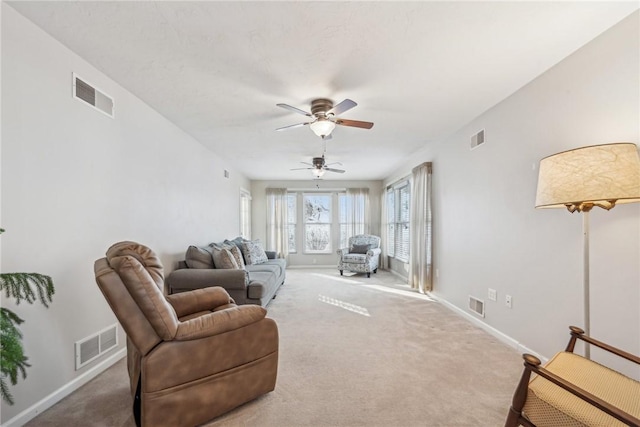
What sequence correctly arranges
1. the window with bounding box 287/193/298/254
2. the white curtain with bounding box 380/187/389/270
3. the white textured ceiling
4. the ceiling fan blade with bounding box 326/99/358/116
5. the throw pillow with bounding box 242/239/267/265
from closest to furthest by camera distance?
the white textured ceiling, the ceiling fan blade with bounding box 326/99/358/116, the throw pillow with bounding box 242/239/267/265, the white curtain with bounding box 380/187/389/270, the window with bounding box 287/193/298/254

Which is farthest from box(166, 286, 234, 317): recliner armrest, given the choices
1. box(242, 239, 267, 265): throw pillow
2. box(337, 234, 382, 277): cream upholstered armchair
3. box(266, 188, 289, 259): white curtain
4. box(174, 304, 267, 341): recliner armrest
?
box(266, 188, 289, 259): white curtain

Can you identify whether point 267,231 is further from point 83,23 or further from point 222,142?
point 83,23

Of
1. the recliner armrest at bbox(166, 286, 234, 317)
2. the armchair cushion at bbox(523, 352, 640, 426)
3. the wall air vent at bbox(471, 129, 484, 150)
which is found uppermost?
the wall air vent at bbox(471, 129, 484, 150)

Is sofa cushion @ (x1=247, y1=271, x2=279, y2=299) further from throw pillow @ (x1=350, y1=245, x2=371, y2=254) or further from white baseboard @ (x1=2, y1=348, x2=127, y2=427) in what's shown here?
throw pillow @ (x1=350, y1=245, x2=371, y2=254)

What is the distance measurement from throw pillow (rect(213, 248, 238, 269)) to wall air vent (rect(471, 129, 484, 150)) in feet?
11.1

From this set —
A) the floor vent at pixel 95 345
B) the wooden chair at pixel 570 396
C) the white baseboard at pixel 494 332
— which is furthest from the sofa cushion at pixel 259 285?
the wooden chair at pixel 570 396

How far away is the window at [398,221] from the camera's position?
657 centimetres

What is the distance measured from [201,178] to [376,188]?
5.13 metres

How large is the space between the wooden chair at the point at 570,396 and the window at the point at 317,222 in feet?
23.1

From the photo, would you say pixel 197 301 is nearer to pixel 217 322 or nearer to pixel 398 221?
pixel 217 322

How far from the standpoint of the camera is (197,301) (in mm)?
2420

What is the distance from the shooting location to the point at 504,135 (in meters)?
3.11

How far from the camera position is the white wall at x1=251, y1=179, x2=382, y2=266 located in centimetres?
838

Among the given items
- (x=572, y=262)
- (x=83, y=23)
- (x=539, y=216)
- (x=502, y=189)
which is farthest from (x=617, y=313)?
(x=83, y=23)
